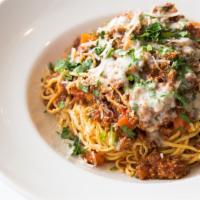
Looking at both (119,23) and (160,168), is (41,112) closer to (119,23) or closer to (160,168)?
(119,23)

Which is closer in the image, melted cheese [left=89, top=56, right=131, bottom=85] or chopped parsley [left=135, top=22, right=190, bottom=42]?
melted cheese [left=89, top=56, right=131, bottom=85]

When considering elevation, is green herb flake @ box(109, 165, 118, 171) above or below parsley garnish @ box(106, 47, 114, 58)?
below

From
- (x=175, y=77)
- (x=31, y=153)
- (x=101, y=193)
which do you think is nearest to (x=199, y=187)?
(x=101, y=193)

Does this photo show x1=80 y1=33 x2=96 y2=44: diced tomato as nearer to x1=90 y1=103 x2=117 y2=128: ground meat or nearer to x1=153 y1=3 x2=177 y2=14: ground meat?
x1=153 y1=3 x2=177 y2=14: ground meat

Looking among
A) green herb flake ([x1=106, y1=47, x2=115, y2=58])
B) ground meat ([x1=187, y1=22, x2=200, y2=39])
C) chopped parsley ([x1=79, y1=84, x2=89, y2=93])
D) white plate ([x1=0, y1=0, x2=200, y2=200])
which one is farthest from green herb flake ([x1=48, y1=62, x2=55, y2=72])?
ground meat ([x1=187, y1=22, x2=200, y2=39])

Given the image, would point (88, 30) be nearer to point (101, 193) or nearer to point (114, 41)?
point (114, 41)

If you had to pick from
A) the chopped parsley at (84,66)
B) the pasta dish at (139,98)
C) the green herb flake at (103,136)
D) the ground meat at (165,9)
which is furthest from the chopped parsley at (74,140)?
the ground meat at (165,9)
